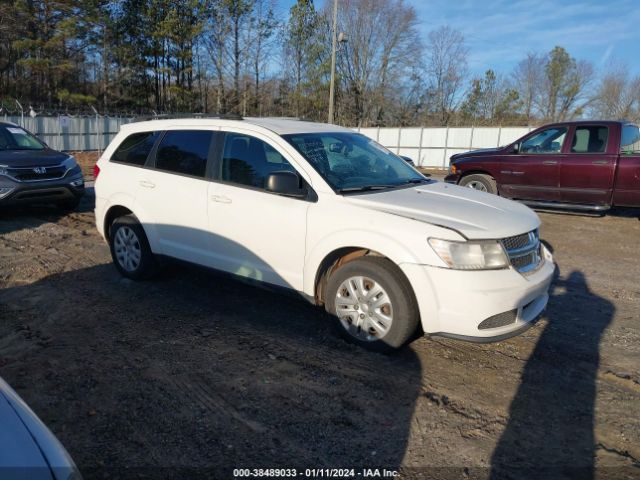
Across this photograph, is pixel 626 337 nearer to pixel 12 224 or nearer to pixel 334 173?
pixel 334 173

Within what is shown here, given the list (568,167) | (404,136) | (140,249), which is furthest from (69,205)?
(404,136)

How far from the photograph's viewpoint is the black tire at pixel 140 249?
17.0 ft

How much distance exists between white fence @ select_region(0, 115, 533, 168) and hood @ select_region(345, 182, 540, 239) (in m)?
20.9

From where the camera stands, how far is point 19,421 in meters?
1.78

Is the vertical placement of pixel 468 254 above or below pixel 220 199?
below

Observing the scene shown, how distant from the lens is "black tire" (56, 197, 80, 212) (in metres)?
9.08

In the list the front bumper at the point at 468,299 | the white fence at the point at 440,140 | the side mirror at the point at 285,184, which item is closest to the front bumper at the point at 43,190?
the side mirror at the point at 285,184

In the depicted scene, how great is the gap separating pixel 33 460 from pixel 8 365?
7.49 ft

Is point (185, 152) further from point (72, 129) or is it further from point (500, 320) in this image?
point (72, 129)

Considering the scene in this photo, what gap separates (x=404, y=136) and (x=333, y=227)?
23997 mm

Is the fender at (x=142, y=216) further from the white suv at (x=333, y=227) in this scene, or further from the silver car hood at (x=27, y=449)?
the silver car hood at (x=27, y=449)

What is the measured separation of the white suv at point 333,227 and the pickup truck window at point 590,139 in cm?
562

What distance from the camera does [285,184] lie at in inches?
153

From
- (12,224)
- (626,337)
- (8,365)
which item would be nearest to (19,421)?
(8,365)
